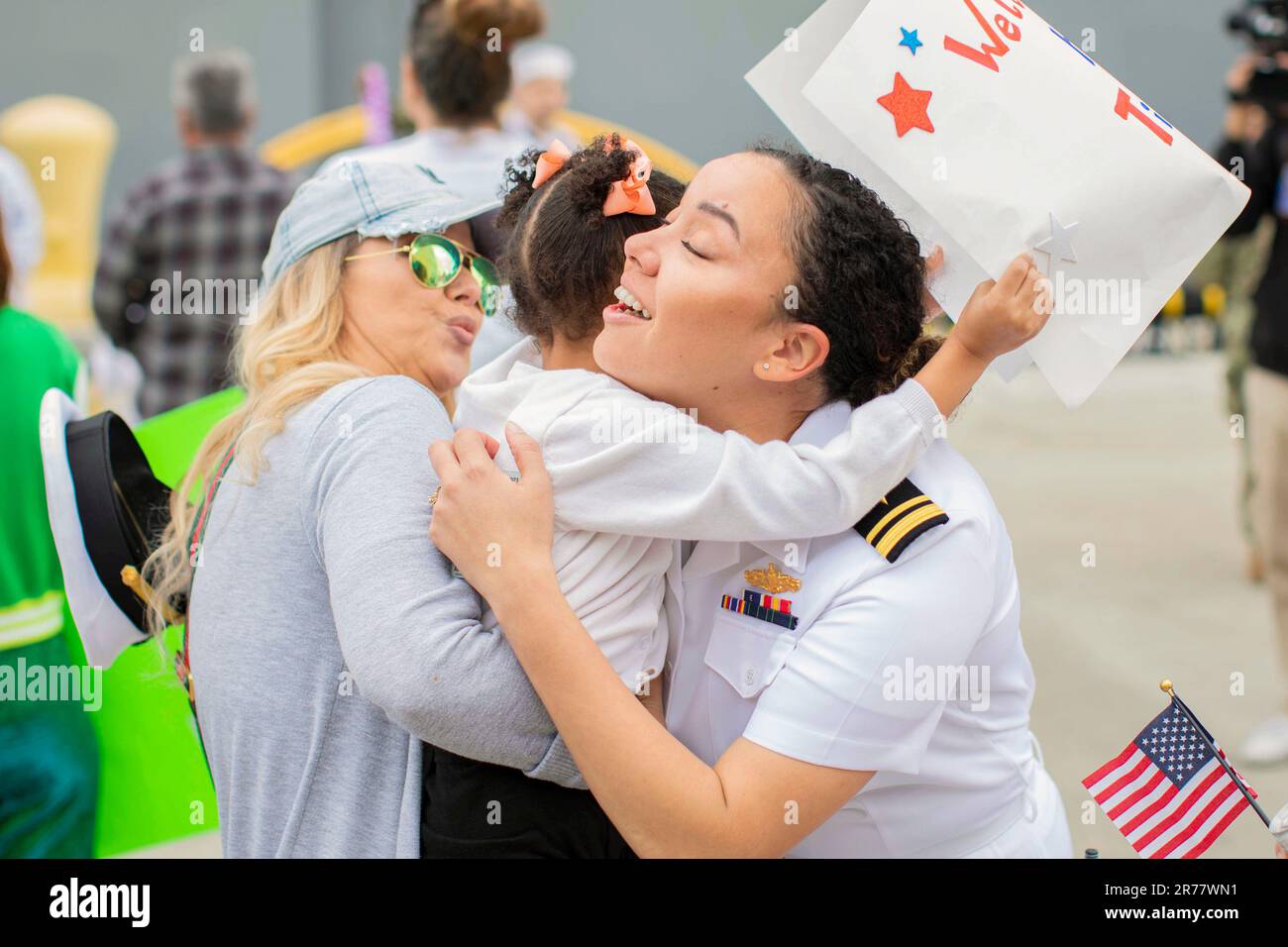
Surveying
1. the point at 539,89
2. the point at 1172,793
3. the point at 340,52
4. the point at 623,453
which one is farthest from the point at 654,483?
the point at 340,52

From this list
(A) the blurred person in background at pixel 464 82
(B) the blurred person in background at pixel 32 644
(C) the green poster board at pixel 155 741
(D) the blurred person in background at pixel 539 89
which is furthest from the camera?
(D) the blurred person in background at pixel 539 89

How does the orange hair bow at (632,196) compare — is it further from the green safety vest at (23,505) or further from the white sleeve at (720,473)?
the green safety vest at (23,505)

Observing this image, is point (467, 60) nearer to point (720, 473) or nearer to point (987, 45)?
point (987, 45)

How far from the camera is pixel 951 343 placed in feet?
5.20

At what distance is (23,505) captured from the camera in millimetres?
2604

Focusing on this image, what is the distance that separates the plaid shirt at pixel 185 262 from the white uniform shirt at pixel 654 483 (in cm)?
326

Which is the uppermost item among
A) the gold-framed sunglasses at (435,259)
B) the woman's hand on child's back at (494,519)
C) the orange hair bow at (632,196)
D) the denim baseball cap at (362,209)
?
the orange hair bow at (632,196)

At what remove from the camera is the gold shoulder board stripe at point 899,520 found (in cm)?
150

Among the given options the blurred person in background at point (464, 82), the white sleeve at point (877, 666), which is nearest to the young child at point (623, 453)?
the white sleeve at point (877, 666)

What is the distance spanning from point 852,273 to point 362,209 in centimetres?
77

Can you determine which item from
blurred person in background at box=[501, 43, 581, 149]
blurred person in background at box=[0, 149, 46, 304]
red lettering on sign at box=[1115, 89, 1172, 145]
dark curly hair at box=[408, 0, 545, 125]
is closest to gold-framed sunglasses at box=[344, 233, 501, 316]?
red lettering on sign at box=[1115, 89, 1172, 145]
